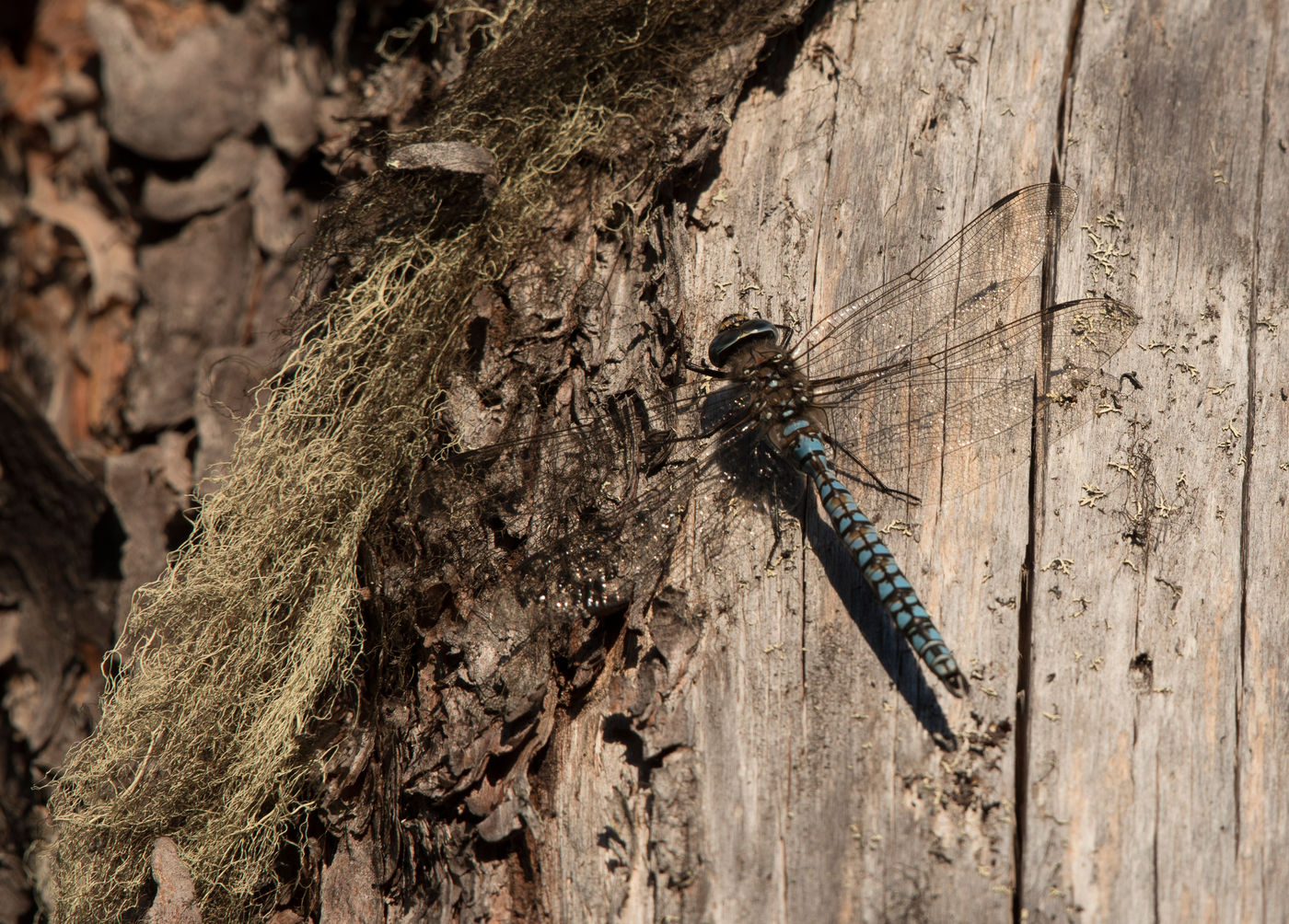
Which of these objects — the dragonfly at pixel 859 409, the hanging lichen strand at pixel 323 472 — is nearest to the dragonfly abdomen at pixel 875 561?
the dragonfly at pixel 859 409

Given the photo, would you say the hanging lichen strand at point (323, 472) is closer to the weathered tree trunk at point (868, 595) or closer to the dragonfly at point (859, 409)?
the weathered tree trunk at point (868, 595)

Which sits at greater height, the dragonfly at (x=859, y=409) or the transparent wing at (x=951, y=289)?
the transparent wing at (x=951, y=289)

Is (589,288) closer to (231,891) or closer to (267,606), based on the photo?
(267,606)

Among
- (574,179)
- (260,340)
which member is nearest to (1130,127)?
(574,179)

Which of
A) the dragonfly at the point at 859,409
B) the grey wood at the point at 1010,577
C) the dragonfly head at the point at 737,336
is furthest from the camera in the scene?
the dragonfly head at the point at 737,336

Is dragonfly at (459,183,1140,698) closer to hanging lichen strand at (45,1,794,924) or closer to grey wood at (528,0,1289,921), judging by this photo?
grey wood at (528,0,1289,921)

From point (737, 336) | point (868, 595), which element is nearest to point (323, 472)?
point (737, 336)
